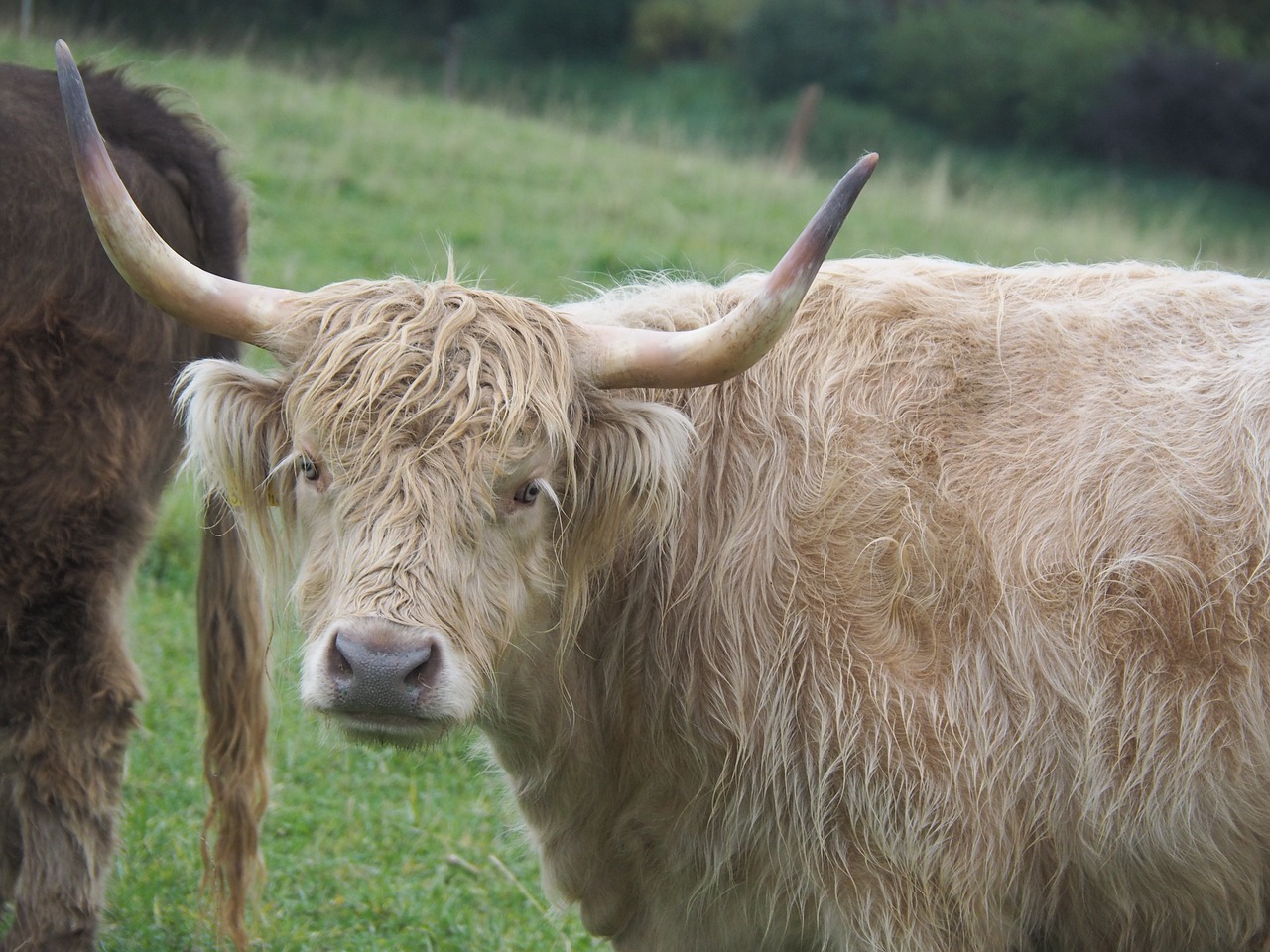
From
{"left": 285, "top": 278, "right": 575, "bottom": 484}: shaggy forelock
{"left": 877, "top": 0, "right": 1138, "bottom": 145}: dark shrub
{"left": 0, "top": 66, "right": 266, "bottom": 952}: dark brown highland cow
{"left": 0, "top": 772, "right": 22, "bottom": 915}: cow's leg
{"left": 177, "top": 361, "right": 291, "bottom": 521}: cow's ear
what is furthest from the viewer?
{"left": 877, "top": 0, "right": 1138, "bottom": 145}: dark shrub

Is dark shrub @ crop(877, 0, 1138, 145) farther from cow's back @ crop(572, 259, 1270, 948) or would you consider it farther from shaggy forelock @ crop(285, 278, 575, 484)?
shaggy forelock @ crop(285, 278, 575, 484)

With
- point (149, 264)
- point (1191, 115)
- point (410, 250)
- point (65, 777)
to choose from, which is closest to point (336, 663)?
point (149, 264)

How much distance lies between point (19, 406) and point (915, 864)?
2366mm

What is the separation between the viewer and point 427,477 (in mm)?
2650

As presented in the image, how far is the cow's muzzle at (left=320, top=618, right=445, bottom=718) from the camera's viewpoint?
247 cm

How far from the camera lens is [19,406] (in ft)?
10.9

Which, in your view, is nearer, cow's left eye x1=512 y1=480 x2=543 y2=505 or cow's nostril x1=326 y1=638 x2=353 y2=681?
cow's nostril x1=326 y1=638 x2=353 y2=681

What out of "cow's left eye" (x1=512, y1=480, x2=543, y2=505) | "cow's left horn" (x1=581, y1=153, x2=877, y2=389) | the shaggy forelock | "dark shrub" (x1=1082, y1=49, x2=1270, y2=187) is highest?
"cow's left horn" (x1=581, y1=153, x2=877, y2=389)

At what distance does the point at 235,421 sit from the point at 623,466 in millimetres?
857

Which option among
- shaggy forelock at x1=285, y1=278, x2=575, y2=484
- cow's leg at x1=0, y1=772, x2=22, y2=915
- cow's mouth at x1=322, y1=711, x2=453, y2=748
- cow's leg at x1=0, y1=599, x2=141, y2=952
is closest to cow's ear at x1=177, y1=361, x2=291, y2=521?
shaggy forelock at x1=285, y1=278, x2=575, y2=484

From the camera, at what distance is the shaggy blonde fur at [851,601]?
9.25ft

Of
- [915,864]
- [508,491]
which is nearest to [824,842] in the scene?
[915,864]

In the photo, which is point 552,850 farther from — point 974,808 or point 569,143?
point 569,143

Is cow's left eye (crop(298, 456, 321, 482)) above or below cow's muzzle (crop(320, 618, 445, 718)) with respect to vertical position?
above
